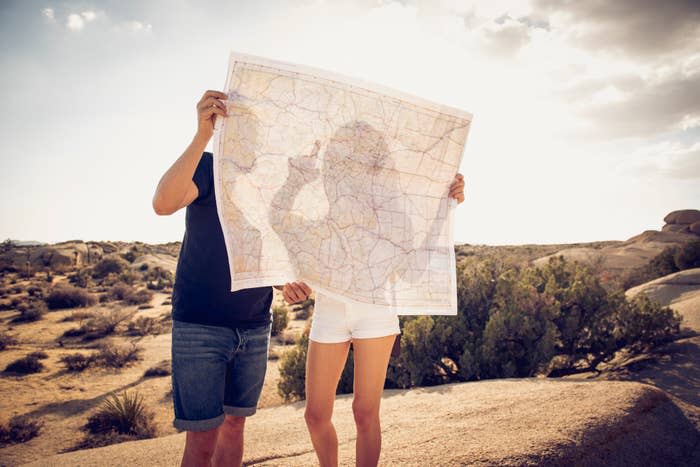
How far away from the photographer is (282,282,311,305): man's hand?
227 cm

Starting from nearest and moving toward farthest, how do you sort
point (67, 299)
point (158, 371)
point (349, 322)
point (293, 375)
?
point (349, 322) < point (293, 375) < point (158, 371) < point (67, 299)

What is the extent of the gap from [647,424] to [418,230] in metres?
2.88

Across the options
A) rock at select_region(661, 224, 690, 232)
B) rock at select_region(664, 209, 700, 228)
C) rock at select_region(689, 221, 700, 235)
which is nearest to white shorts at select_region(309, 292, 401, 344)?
rock at select_region(689, 221, 700, 235)

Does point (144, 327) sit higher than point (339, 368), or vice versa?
point (339, 368)

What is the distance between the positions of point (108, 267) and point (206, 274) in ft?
82.8

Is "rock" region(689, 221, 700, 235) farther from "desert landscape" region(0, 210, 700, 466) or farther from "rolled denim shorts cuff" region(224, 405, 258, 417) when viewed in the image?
"rolled denim shorts cuff" region(224, 405, 258, 417)

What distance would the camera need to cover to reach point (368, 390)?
7.78 feet

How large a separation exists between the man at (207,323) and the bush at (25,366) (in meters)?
9.19

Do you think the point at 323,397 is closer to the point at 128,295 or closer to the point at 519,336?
the point at 519,336

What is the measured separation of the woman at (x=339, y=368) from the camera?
2.34 metres

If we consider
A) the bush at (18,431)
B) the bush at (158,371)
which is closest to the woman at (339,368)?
the bush at (18,431)

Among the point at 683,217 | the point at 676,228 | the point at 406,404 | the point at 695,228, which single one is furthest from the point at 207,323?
the point at 683,217

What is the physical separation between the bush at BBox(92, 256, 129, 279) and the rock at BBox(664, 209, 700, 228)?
54.8m

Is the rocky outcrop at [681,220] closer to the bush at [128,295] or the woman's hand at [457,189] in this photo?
the bush at [128,295]
